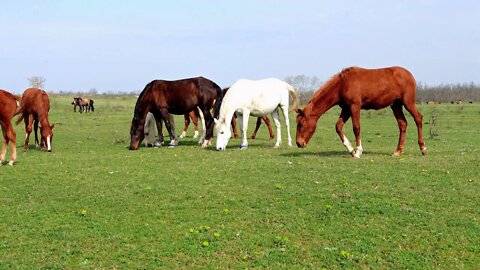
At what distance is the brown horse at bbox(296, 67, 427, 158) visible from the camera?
12.3 m

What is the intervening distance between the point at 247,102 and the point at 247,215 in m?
8.05

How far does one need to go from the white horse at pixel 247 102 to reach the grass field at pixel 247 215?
10.7 feet

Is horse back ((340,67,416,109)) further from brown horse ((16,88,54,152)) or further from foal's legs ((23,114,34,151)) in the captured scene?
foal's legs ((23,114,34,151))

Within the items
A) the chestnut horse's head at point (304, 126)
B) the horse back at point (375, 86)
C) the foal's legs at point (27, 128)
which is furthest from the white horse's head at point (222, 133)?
the foal's legs at point (27, 128)

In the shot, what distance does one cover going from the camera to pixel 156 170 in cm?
1165

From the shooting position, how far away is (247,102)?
15672mm

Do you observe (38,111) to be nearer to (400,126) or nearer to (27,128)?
(27,128)

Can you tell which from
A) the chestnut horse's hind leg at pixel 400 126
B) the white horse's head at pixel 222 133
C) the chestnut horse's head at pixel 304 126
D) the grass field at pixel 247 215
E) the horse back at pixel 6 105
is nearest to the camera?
the grass field at pixel 247 215

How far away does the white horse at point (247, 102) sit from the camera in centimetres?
1537

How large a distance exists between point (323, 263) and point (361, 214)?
5.69 ft

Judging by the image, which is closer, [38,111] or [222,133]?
[222,133]

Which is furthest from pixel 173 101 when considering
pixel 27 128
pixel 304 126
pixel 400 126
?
pixel 400 126

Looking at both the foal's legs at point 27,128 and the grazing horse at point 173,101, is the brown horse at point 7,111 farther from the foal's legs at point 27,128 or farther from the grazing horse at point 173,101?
the grazing horse at point 173,101

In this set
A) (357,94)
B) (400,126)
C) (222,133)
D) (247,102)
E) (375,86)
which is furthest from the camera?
(247,102)
